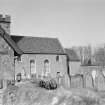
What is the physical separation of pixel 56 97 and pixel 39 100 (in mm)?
1235

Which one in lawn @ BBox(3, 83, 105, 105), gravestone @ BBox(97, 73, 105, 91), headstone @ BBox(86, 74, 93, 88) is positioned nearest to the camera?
lawn @ BBox(3, 83, 105, 105)

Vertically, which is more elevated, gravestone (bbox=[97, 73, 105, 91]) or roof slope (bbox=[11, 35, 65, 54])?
roof slope (bbox=[11, 35, 65, 54])

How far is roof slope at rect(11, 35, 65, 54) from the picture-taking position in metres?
37.9

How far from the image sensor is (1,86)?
579 inches

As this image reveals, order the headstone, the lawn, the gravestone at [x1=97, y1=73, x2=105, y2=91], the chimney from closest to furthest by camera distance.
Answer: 1. the lawn
2. the gravestone at [x1=97, y1=73, x2=105, y2=91]
3. the headstone
4. the chimney

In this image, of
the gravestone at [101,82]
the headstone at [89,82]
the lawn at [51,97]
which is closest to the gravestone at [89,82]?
the headstone at [89,82]

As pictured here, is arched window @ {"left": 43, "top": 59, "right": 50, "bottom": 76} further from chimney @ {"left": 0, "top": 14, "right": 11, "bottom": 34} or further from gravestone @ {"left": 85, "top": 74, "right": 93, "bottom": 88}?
gravestone @ {"left": 85, "top": 74, "right": 93, "bottom": 88}

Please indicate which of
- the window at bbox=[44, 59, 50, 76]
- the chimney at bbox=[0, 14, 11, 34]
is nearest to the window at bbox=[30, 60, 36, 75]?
the window at bbox=[44, 59, 50, 76]

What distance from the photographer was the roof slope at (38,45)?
3793 cm

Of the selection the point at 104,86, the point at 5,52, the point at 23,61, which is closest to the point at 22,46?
the point at 23,61

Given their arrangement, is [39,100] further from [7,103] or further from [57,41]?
[57,41]

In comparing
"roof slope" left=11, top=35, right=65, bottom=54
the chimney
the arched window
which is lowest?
the arched window

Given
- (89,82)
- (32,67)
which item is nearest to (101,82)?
(89,82)

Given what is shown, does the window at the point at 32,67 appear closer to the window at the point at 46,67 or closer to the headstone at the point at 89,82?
the window at the point at 46,67
